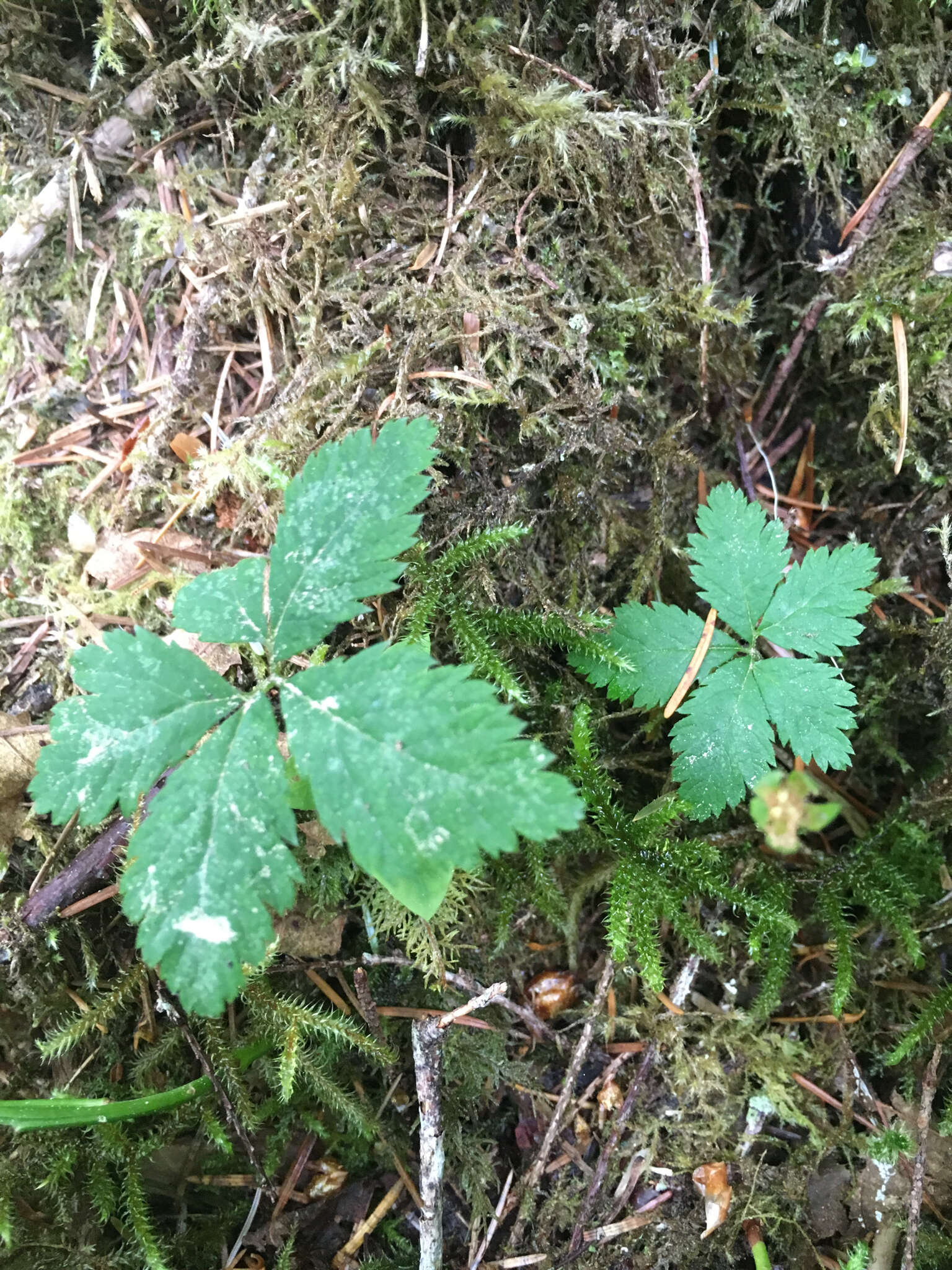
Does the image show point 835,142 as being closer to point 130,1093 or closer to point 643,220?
point 643,220

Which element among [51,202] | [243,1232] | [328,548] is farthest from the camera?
[51,202]

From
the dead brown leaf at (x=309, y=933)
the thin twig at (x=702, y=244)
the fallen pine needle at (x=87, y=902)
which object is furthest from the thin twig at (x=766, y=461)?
the fallen pine needle at (x=87, y=902)

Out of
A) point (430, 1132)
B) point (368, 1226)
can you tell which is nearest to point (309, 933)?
point (430, 1132)

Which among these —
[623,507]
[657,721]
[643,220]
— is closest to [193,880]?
[657,721]

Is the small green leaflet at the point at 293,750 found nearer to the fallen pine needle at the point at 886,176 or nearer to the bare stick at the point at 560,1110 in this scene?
the bare stick at the point at 560,1110

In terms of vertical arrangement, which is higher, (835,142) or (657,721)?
(835,142)

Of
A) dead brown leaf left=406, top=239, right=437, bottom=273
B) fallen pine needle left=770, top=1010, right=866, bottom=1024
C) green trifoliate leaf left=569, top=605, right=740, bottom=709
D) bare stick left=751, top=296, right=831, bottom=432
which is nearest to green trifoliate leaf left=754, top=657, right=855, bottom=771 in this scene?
green trifoliate leaf left=569, top=605, right=740, bottom=709

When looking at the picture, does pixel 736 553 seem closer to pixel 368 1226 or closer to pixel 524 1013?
pixel 524 1013
